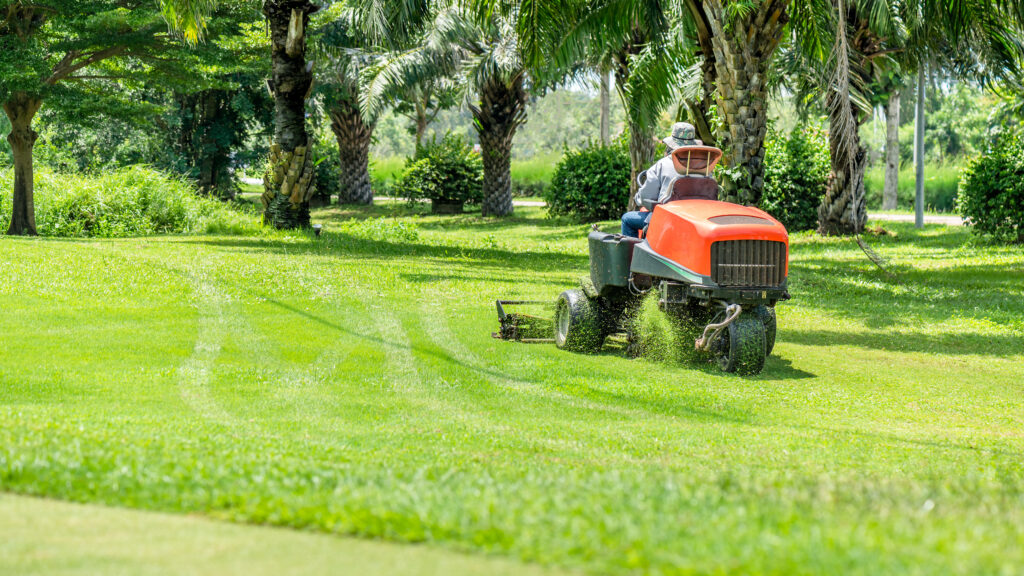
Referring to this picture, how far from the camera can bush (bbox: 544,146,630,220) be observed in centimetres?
3322

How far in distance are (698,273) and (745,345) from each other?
33.1 inches

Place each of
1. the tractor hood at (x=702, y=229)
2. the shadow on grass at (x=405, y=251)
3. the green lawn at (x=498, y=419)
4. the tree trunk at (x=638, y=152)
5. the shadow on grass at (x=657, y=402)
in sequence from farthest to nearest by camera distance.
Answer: the tree trunk at (x=638, y=152) → the shadow on grass at (x=405, y=251) → the tractor hood at (x=702, y=229) → the shadow on grass at (x=657, y=402) → the green lawn at (x=498, y=419)

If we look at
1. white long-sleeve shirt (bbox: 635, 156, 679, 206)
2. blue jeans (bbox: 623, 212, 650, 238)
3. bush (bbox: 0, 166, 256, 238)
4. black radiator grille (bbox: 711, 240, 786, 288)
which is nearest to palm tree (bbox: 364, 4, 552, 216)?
bush (bbox: 0, 166, 256, 238)

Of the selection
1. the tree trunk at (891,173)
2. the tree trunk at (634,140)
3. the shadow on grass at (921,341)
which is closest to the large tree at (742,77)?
the shadow on grass at (921,341)

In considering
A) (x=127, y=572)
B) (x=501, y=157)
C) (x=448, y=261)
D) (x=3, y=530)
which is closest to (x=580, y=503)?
(x=127, y=572)

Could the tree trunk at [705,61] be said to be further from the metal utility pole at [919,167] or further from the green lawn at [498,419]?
the metal utility pole at [919,167]

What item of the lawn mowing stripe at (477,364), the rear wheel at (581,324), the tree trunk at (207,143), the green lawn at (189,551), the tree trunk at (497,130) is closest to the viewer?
the green lawn at (189,551)

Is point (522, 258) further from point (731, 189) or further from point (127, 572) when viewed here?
point (127, 572)

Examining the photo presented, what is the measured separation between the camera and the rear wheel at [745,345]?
9.52m

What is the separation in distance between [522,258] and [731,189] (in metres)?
5.95

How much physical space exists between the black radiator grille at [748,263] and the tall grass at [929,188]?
110 ft

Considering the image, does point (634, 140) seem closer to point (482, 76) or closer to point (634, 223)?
point (482, 76)

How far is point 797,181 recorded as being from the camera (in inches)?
1109

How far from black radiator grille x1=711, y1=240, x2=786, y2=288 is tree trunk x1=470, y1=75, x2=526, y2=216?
26.4 meters
